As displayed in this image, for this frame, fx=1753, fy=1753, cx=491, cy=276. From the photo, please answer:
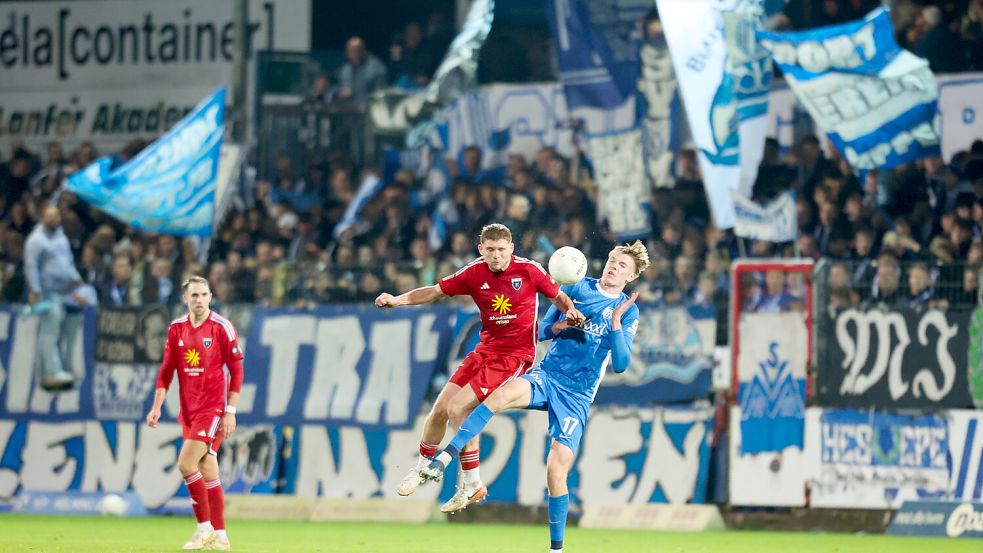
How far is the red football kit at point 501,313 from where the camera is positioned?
13422mm

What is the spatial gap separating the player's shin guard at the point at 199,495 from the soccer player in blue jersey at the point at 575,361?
9.53ft

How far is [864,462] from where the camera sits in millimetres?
17859

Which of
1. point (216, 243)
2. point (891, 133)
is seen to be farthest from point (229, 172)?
point (891, 133)

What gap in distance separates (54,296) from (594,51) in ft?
23.5

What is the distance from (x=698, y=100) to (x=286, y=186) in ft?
24.3

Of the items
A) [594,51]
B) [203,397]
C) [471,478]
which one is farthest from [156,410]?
[594,51]

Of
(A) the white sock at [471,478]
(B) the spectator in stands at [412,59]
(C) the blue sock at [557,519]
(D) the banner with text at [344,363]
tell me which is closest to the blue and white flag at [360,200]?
(B) the spectator in stands at [412,59]

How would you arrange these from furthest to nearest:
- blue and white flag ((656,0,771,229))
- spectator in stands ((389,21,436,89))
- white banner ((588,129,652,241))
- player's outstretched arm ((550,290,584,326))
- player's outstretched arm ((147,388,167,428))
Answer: spectator in stands ((389,21,436,89)) → white banner ((588,129,652,241)) → blue and white flag ((656,0,771,229)) → player's outstretched arm ((147,388,167,428)) → player's outstretched arm ((550,290,584,326))

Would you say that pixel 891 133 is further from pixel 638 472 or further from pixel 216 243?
pixel 216 243

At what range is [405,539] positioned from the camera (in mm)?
16781

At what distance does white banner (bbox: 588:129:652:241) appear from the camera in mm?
20062

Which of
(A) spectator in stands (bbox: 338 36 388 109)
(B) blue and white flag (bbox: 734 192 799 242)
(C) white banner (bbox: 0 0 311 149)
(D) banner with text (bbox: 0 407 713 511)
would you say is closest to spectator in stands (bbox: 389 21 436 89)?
(A) spectator in stands (bbox: 338 36 388 109)

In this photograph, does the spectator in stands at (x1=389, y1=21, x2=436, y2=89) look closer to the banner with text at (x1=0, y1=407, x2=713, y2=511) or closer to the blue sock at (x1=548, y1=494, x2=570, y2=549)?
the banner with text at (x1=0, y1=407, x2=713, y2=511)

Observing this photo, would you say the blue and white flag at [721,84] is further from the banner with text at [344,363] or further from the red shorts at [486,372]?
the red shorts at [486,372]
